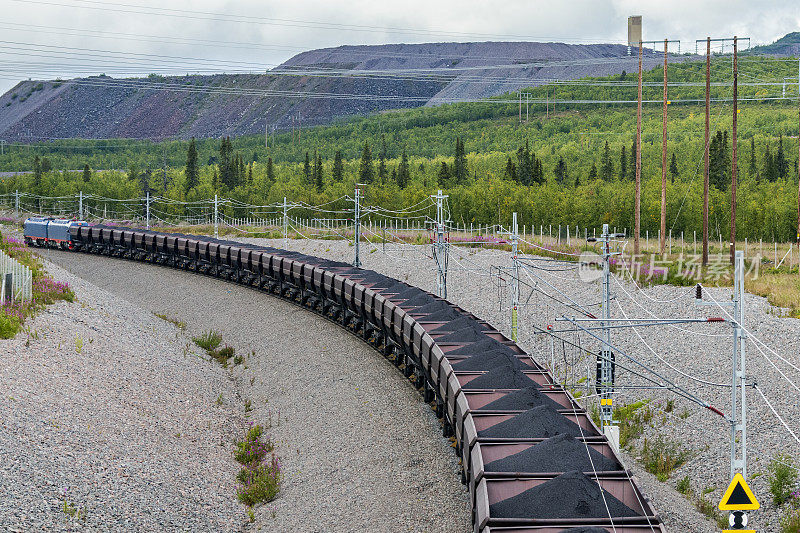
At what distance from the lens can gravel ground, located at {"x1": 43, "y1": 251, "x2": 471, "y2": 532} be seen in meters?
15.2

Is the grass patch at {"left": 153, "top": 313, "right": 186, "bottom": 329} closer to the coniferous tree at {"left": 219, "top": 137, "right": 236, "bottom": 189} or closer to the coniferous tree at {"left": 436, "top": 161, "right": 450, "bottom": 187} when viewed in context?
the coniferous tree at {"left": 436, "top": 161, "right": 450, "bottom": 187}

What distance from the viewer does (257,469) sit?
18281 mm

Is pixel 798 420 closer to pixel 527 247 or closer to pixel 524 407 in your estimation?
pixel 524 407

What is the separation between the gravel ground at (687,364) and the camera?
17266mm

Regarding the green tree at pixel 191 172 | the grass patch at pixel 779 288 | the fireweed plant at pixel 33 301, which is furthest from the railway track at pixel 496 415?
the green tree at pixel 191 172

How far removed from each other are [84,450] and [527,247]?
41.1 metres

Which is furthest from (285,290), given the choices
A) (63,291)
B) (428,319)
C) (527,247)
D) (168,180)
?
(168,180)

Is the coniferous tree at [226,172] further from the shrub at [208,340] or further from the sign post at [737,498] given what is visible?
the sign post at [737,498]

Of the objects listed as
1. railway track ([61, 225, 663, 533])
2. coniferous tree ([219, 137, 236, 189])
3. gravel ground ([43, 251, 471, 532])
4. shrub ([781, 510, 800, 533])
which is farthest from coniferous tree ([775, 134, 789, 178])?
shrub ([781, 510, 800, 533])

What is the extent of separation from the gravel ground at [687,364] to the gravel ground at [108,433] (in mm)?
9409

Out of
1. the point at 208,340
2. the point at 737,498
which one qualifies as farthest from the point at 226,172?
the point at 737,498

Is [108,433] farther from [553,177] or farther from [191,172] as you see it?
[553,177]

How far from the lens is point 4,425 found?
15938mm

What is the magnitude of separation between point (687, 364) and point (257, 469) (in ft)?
47.7
